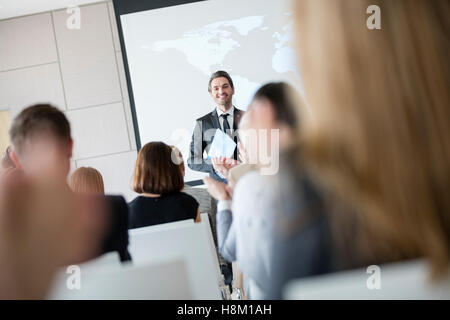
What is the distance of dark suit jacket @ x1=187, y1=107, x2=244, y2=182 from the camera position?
430 cm

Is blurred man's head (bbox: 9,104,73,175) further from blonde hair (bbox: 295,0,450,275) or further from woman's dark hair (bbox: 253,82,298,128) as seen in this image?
blonde hair (bbox: 295,0,450,275)

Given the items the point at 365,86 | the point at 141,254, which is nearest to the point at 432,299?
the point at 365,86

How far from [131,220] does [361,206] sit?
1.59m

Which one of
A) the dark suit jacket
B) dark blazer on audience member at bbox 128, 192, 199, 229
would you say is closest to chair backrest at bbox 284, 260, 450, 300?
dark blazer on audience member at bbox 128, 192, 199, 229

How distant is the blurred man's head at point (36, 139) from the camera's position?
1249mm

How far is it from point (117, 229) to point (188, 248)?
33 cm

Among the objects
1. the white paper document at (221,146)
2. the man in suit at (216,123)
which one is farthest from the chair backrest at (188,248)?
the man in suit at (216,123)

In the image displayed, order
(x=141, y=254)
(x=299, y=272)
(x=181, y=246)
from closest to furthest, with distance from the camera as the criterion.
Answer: (x=299, y=272), (x=181, y=246), (x=141, y=254)

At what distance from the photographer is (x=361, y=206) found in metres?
0.63

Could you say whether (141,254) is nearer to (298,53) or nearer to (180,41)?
(298,53)

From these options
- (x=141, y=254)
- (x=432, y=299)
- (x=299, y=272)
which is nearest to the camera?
(x=432, y=299)

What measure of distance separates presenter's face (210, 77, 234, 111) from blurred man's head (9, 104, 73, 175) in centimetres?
314

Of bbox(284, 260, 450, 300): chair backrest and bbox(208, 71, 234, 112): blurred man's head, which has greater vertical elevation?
bbox(208, 71, 234, 112): blurred man's head

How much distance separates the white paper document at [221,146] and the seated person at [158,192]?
1844 millimetres
